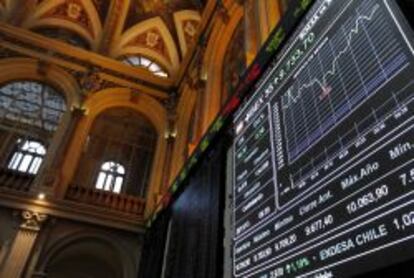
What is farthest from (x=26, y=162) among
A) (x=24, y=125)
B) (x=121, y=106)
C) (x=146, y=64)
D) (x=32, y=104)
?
(x=146, y=64)

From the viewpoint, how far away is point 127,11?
46.9 ft

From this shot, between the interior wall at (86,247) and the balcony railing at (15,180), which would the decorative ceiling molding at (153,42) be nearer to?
the balcony railing at (15,180)

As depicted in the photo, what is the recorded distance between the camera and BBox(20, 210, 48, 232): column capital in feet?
29.6

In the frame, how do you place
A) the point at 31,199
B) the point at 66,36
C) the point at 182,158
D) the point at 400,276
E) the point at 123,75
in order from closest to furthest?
the point at 400,276 → the point at 31,199 → the point at 182,158 → the point at 123,75 → the point at 66,36

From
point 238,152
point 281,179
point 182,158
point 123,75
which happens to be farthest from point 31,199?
point 281,179

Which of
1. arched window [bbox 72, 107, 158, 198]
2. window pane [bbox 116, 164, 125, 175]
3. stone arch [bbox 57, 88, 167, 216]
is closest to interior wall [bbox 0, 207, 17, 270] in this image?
stone arch [bbox 57, 88, 167, 216]

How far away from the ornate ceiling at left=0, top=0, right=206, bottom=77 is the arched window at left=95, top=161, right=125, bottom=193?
4330 mm

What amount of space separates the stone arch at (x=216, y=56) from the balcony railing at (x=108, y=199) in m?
3.46

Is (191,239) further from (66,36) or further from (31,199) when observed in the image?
(66,36)

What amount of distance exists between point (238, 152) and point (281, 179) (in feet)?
4.07

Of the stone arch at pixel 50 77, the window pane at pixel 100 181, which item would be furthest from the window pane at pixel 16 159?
the window pane at pixel 100 181

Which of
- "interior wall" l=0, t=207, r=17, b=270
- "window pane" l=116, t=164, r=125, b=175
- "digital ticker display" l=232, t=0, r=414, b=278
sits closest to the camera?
"digital ticker display" l=232, t=0, r=414, b=278

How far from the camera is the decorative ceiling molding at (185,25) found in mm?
14169

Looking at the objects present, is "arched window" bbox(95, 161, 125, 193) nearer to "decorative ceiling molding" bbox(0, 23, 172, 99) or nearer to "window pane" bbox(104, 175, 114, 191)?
"window pane" bbox(104, 175, 114, 191)
